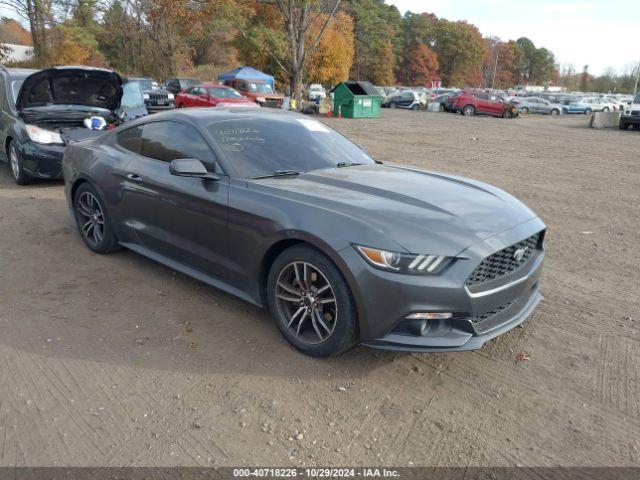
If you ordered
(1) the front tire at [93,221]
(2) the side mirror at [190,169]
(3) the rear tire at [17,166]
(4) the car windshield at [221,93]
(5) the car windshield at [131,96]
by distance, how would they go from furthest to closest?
(4) the car windshield at [221,93] → (5) the car windshield at [131,96] → (3) the rear tire at [17,166] → (1) the front tire at [93,221] → (2) the side mirror at [190,169]

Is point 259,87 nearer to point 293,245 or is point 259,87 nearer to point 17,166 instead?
point 17,166

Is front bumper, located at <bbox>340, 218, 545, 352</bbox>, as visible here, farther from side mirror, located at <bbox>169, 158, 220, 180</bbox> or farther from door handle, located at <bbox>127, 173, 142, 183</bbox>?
door handle, located at <bbox>127, 173, 142, 183</bbox>

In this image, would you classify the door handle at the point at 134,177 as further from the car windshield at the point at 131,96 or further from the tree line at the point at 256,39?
the tree line at the point at 256,39

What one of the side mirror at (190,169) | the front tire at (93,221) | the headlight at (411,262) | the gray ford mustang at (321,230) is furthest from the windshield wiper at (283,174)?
the front tire at (93,221)

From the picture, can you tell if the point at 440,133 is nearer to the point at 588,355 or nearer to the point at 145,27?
the point at 588,355

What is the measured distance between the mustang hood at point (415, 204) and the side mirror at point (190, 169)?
0.51m

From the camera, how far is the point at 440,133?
20672 millimetres

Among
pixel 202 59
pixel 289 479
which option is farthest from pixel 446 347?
pixel 202 59

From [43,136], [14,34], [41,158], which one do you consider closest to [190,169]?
[41,158]

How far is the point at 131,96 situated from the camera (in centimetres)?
1038

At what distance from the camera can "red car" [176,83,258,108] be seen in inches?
869

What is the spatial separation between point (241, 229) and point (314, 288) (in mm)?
720

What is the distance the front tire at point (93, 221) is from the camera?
511 centimetres

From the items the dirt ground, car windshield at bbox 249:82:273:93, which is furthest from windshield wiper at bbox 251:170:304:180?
car windshield at bbox 249:82:273:93
